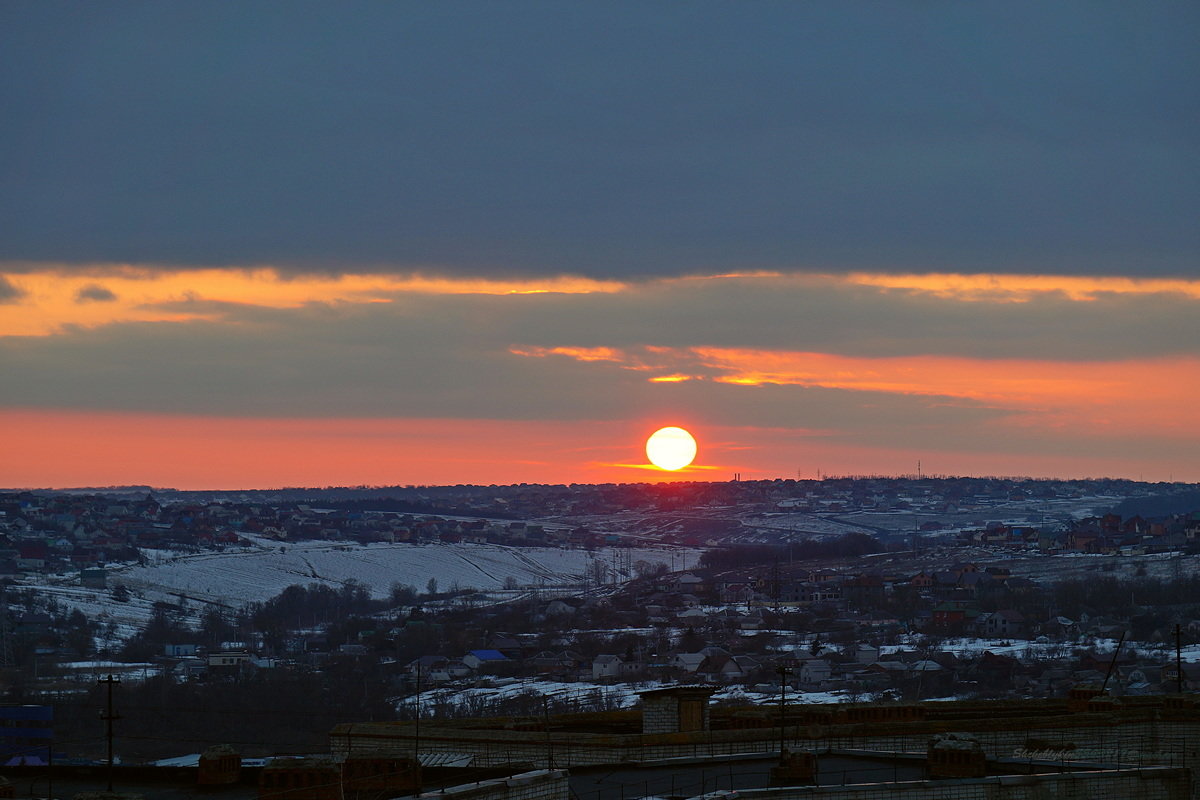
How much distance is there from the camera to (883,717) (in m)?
42.2

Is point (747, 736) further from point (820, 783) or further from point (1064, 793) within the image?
point (1064, 793)

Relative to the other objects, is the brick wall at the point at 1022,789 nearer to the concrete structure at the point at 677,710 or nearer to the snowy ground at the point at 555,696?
the concrete structure at the point at 677,710

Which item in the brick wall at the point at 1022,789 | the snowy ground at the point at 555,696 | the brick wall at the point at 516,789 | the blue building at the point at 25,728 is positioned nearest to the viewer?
the brick wall at the point at 516,789

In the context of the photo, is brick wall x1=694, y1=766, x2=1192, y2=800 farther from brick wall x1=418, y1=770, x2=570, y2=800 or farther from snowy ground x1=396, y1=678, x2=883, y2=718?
snowy ground x1=396, y1=678, x2=883, y2=718

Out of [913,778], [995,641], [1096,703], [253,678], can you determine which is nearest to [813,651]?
[995,641]

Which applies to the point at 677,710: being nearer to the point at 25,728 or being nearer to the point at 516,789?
the point at 516,789

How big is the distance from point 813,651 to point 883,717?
137m

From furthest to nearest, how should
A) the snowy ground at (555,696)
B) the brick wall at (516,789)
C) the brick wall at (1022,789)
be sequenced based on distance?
the snowy ground at (555,696) < the brick wall at (1022,789) < the brick wall at (516,789)

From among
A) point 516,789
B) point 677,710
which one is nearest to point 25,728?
point 677,710

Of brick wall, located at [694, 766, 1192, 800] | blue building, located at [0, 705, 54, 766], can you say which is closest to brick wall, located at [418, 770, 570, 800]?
brick wall, located at [694, 766, 1192, 800]

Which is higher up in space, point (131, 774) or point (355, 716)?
point (131, 774)

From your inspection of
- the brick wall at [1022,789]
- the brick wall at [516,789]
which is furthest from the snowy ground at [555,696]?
the brick wall at [516,789]

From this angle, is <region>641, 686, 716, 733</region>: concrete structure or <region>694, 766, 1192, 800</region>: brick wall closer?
<region>694, 766, 1192, 800</region>: brick wall

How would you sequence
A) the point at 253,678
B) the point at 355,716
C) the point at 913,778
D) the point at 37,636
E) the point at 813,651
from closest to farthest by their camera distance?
the point at 913,778
the point at 355,716
the point at 253,678
the point at 813,651
the point at 37,636
